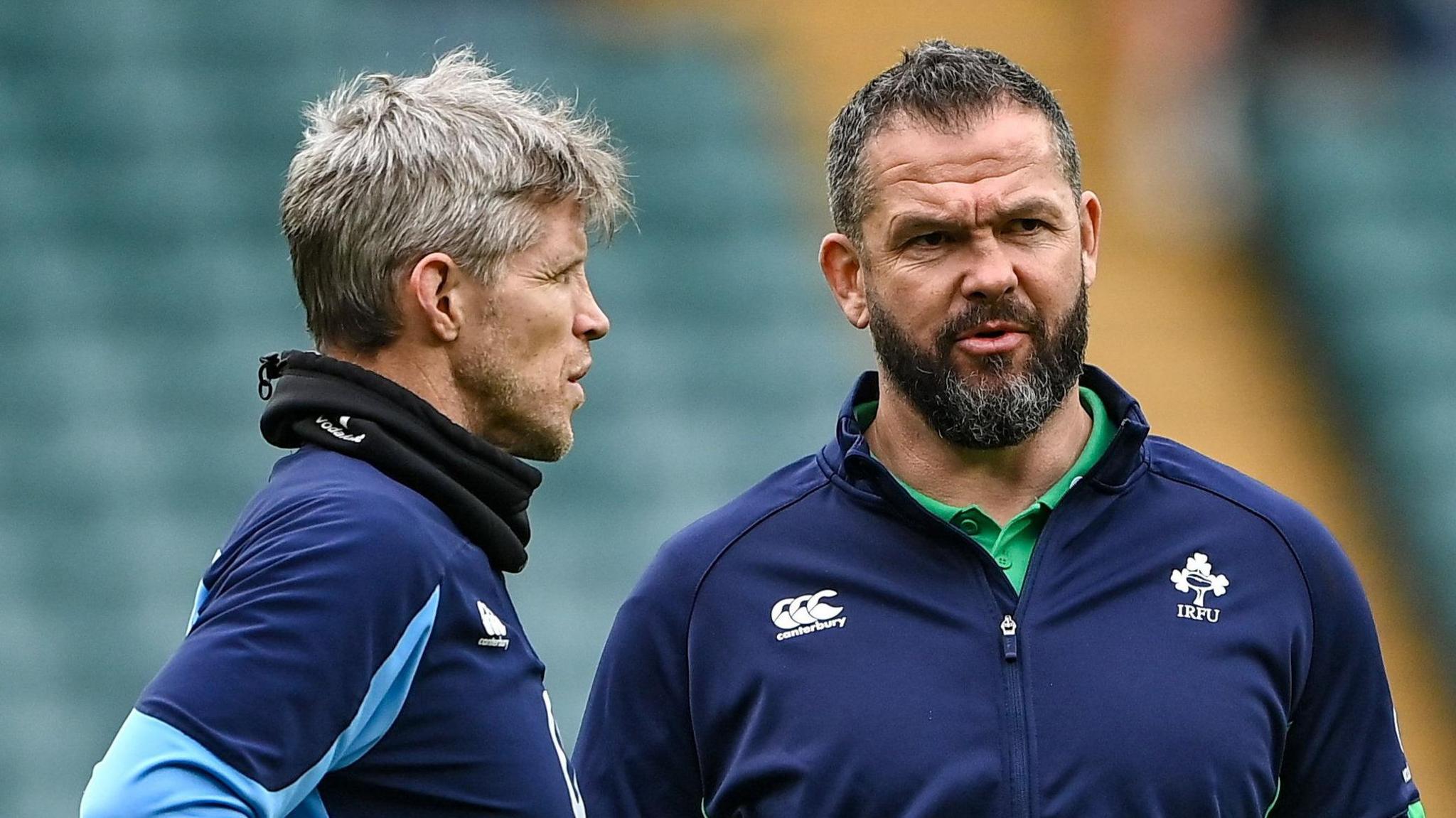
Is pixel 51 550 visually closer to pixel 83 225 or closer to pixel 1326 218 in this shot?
pixel 83 225

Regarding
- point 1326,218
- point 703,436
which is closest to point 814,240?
point 703,436

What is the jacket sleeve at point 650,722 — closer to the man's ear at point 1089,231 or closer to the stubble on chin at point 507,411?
the stubble on chin at point 507,411

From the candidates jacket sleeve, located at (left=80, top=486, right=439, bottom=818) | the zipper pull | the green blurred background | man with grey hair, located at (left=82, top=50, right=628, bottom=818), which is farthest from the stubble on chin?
the green blurred background

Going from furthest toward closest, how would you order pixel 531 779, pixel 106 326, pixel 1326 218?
pixel 1326 218
pixel 106 326
pixel 531 779

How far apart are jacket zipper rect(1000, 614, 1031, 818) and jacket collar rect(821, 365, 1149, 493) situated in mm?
212

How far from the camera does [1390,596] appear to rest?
6.24m

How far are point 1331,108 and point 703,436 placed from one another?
288 centimetres

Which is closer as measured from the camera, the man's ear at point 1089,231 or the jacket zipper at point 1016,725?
the jacket zipper at point 1016,725

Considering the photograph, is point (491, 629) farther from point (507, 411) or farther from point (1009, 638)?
point (1009, 638)

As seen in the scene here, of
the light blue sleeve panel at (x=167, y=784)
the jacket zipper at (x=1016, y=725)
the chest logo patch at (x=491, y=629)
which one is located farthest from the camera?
the jacket zipper at (x=1016, y=725)

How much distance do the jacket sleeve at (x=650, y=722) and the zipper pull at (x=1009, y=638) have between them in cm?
35

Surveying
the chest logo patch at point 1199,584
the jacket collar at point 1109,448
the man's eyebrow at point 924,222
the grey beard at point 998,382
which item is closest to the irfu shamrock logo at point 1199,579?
the chest logo patch at point 1199,584

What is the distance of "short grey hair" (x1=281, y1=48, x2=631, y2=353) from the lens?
1962 millimetres

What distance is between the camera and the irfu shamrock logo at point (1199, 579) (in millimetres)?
2137
